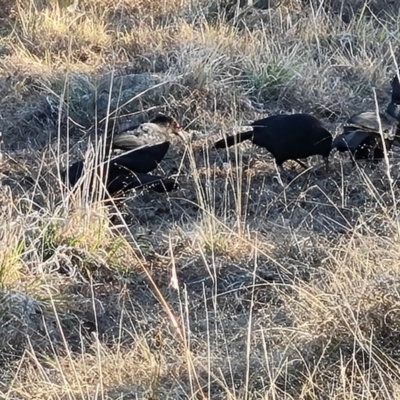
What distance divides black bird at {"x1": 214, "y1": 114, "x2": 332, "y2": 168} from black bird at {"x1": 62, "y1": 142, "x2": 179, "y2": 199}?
39 cm

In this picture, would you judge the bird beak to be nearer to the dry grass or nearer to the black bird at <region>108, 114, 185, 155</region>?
the black bird at <region>108, 114, 185, 155</region>

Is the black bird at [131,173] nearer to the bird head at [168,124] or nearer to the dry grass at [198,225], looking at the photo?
the dry grass at [198,225]

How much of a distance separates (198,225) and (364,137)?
1.22 metres

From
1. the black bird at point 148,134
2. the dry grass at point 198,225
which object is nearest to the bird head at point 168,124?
the black bird at point 148,134

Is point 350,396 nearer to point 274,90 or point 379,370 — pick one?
point 379,370

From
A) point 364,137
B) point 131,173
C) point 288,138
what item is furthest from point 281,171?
point 131,173

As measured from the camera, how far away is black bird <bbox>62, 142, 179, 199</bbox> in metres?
4.41

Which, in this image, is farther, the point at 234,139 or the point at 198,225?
the point at 234,139

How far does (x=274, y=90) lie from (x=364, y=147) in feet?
4.53

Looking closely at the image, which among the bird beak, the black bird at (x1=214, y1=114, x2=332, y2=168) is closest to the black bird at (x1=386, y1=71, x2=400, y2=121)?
the black bird at (x1=214, y1=114, x2=332, y2=168)

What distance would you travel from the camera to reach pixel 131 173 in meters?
4.54

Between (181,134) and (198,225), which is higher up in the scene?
(198,225)

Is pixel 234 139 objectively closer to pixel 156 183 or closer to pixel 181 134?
pixel 156 183

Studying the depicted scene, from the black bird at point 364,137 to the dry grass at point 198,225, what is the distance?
11 centimetres
